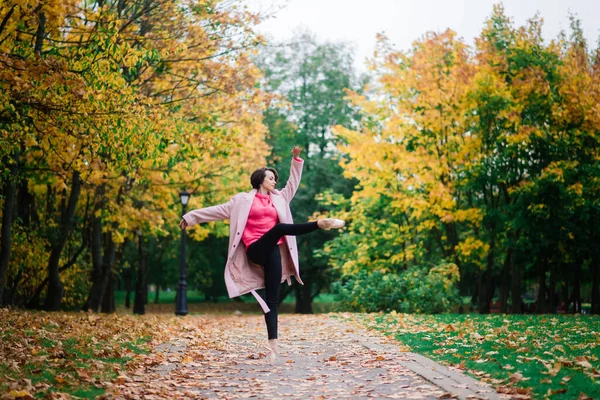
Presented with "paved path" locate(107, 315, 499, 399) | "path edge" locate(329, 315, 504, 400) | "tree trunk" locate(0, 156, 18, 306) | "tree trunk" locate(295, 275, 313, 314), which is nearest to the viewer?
"path edge" locate(329, 315, 504, 400)

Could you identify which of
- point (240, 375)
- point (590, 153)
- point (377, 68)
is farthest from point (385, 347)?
point (377, 68)

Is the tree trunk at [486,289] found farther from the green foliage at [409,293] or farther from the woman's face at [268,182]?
the woman's face at [268,182]

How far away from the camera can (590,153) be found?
18781mm

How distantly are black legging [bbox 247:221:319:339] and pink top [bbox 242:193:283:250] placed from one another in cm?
11

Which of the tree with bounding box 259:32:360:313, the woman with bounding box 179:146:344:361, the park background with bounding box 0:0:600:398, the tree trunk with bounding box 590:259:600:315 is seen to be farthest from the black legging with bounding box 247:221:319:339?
the tree with bounding box 259:32:360:313

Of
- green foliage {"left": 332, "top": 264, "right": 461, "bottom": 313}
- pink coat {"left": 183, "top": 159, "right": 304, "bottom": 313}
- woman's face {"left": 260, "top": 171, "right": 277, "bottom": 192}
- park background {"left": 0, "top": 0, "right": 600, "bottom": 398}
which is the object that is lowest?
green foliage {"left": 332, "top": 264, "right": 461, "bottom": 313}

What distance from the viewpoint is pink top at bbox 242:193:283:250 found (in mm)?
8031

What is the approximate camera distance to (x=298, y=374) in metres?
7.07

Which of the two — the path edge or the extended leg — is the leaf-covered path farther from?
the extended leg

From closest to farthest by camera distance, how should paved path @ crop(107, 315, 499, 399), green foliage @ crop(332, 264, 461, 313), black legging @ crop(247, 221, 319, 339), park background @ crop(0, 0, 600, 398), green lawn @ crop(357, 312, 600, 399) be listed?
green lawn @ crop(357, 312, 600, 399), paved path @ crop(107, 315, 499, 399), black legging @ crop(247, 221, 319, 339), park background @ crop(0, 0, 600, 398), green foliage @ crop(332, 264, 461, 313)

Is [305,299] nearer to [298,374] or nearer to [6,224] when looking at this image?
[6,224]

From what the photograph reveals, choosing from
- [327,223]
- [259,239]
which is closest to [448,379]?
[327,223]

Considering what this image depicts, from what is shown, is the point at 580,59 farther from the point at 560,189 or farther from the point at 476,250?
the point at 476,250

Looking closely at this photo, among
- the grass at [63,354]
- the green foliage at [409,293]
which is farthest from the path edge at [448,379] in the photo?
the green foliage at [409,293]
